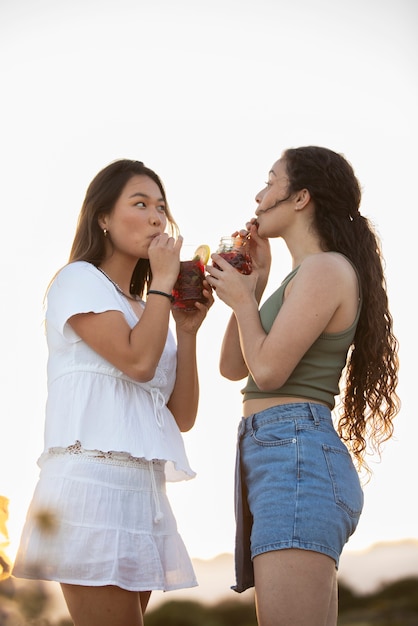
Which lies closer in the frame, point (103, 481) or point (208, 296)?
point (103, 481)

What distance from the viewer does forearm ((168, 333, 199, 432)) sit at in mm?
3221

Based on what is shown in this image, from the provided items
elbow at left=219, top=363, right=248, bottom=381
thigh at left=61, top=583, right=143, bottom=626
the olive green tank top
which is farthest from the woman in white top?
the olive green tank top

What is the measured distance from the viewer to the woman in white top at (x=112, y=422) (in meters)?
2.64

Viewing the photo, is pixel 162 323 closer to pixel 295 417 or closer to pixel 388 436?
pixel 295 417

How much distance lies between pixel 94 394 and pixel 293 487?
2.50ft

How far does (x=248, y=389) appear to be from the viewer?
9.43 ft

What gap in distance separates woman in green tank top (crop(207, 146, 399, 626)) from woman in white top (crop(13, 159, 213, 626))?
0.82 feet

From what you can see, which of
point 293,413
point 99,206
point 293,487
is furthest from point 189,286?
point 293,487

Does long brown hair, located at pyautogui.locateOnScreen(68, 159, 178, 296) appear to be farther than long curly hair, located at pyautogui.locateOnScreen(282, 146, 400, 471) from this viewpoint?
Yes

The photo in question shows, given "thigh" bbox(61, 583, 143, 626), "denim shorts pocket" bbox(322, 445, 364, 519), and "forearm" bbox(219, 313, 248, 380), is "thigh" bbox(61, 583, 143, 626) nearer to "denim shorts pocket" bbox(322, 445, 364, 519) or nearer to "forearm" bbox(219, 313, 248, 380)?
"denim shorts pocket" bbox(322, 445, 364, 519)

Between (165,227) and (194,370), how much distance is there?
0.59 metres

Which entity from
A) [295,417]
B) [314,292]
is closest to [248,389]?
[295,417]

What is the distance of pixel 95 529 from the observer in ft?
8.71

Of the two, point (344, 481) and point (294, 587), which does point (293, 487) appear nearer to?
point (344, 481)
